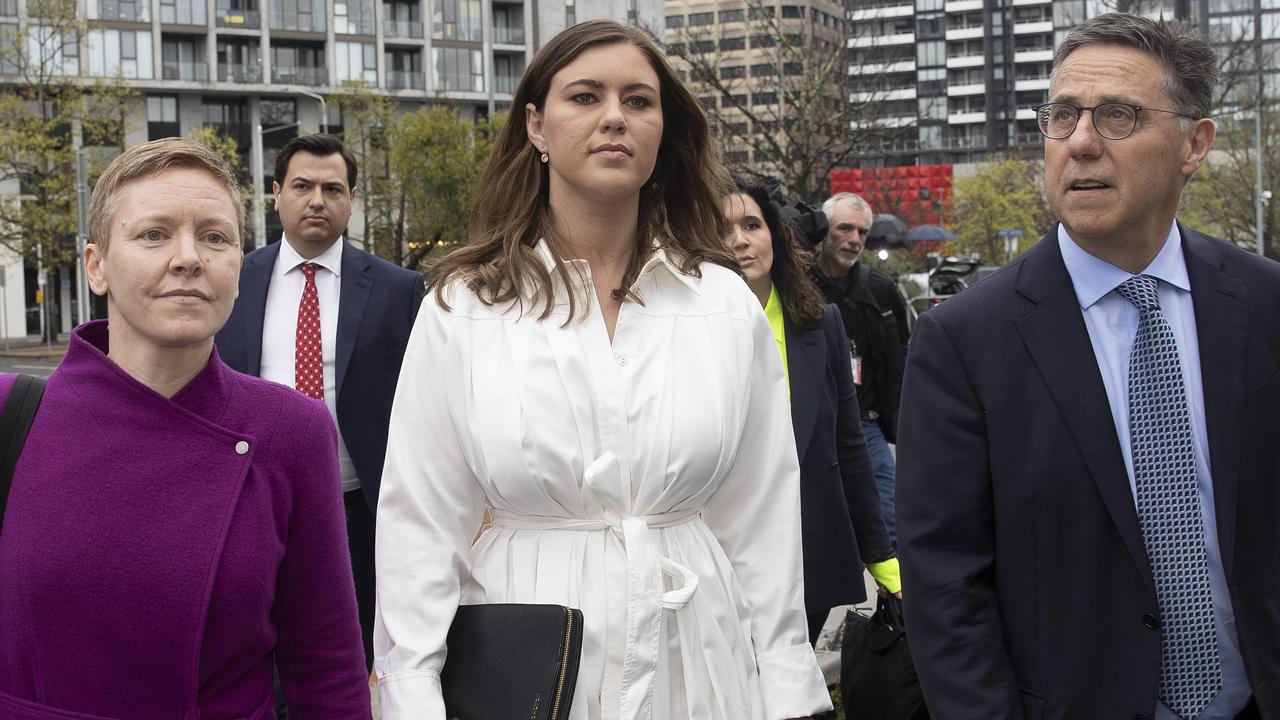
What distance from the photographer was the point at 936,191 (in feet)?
257

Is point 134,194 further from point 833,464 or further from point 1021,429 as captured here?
point 833,464

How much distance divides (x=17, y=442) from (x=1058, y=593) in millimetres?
1949

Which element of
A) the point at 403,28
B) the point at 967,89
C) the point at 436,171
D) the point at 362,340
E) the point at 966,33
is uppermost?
the point at 966,33

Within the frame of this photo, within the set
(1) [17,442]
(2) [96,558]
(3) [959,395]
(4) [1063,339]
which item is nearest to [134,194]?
(1) [17,442]

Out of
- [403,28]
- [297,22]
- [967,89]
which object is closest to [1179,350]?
[297,22]

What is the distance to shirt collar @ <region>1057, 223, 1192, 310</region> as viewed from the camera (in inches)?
108

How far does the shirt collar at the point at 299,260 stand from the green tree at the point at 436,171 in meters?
36.0

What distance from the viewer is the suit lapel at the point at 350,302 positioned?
5.16m

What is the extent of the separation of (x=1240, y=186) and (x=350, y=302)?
170ft

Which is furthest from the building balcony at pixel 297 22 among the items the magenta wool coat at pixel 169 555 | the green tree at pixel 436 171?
the magenta wool coat at pixel 169 555

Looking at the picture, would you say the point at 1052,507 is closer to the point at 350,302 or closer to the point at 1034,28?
the point at 350,302

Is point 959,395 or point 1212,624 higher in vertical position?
point 959,395

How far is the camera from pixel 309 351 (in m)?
5.25

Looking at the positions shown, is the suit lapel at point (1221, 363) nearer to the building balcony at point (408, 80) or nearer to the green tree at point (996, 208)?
the green tree at point (996, 208)
